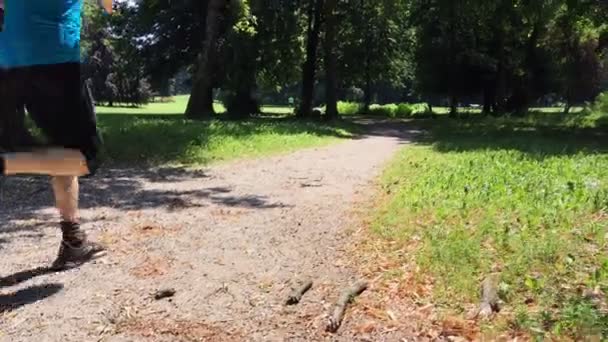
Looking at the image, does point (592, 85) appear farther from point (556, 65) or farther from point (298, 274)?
point (298, 274)

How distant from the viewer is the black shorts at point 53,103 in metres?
3.88

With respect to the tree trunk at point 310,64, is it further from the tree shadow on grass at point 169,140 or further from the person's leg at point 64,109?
the person's leg at point 64,109

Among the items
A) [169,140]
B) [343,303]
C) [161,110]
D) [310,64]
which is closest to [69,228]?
[343,303]

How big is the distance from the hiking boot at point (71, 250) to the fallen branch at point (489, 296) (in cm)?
275

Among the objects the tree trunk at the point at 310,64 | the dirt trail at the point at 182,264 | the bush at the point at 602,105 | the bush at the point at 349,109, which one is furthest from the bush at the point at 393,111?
the dirt trail at the point at 182,264

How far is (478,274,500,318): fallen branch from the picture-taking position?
11.4 ft

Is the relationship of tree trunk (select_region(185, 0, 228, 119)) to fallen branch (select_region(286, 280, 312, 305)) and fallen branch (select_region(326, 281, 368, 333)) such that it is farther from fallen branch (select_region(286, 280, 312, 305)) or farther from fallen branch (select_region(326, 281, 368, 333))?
fallen branch (select_region(326, 281, 368, 333))

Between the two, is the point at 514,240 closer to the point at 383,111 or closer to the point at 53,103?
the point at 53,103

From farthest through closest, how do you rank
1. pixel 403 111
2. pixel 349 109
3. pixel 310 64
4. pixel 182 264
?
pixel 349 109, pixel 403 111, pixel 310 64, pixel 182 264

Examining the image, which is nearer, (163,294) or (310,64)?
(163,294)

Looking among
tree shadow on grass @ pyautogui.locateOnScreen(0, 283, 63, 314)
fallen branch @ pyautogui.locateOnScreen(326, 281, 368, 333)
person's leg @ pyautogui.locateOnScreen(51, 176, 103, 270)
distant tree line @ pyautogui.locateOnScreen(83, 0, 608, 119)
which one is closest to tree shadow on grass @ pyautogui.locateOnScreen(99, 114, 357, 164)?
distant tree line @ pyautogui.locateOnScreen(83, 0, 608, 119)

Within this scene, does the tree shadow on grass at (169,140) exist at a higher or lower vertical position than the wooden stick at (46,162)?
lower

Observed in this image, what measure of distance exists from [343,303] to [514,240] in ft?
4.64

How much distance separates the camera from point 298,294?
396 cm
